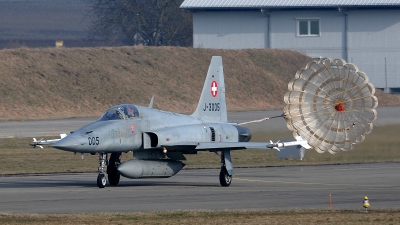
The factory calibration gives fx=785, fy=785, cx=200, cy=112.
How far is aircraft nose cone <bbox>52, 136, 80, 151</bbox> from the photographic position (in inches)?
811

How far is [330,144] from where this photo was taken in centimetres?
2662

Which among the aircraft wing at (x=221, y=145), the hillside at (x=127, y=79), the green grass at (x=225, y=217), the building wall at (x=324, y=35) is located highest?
the building wall at (x=324, y=35)

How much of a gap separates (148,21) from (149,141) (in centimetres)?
6729

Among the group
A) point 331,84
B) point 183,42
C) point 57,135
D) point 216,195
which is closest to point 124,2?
point 183,42

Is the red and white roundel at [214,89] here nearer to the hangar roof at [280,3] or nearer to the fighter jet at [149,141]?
the fighter jet at [149,141]

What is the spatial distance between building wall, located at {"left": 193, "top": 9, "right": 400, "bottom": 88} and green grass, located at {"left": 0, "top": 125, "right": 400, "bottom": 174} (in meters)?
35.3

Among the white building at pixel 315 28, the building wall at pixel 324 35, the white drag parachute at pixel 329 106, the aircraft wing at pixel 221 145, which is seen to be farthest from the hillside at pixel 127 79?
the aircraft wing at pixel 221 145

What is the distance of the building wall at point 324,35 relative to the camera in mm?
68000

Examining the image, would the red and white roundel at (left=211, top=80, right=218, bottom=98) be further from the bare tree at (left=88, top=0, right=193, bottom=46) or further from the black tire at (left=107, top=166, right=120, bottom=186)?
the bare tree at (left=88, top=0, right=193, bottom=46)

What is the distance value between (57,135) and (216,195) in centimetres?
2243

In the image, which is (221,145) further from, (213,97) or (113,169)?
(213,97)

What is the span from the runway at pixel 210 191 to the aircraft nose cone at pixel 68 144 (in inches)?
48.6

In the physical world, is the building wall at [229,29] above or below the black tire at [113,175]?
above

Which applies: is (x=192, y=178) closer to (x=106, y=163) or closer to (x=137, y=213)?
(x=106, y=163)
